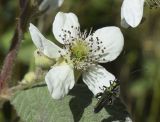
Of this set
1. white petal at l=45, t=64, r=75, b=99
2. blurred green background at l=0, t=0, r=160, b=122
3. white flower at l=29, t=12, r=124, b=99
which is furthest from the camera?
blurred green background at l=0, t=0, r=160, b=122

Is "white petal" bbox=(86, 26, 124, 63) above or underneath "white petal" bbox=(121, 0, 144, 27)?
underneath

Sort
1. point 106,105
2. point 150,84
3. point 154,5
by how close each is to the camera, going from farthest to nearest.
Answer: point 150,84
point 154,5
point 106,105

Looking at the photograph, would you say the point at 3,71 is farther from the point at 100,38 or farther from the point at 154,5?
the point at 154,5

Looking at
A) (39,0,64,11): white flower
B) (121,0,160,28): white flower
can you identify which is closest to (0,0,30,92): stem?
(39,0,64,11): white flower

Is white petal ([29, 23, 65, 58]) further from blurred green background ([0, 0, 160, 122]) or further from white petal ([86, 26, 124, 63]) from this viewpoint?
blurred green background ([0, 0, 160, 122])

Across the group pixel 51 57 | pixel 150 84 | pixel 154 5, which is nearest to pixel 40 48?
pixel 51 57

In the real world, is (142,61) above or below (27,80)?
below

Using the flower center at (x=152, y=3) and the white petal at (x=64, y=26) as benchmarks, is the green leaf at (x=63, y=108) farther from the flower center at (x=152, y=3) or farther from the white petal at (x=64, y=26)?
the flower center at (x=152, y=3)

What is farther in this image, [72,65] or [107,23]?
[107,23]
